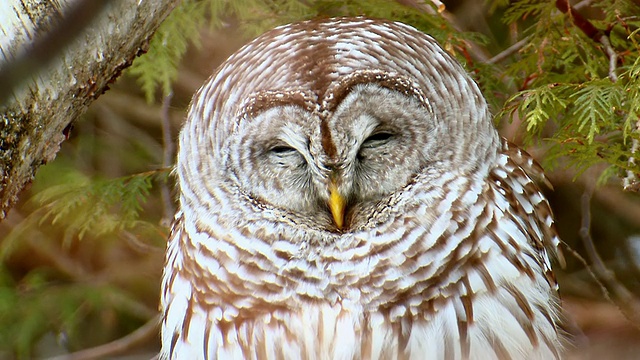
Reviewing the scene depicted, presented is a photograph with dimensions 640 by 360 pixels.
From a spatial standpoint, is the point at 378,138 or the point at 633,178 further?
the point at 633,178

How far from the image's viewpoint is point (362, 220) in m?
2.53

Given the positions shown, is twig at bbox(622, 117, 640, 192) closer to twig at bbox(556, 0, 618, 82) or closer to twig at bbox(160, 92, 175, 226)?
twig at bbox(556, 0, 618, 82)

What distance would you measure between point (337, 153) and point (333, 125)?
8 centimetres

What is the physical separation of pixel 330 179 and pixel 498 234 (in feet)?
2.26

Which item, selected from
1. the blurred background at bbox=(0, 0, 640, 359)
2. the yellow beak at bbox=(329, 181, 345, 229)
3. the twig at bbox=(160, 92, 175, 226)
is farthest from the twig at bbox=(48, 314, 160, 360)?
the yellow beak at bbox=(329, 181, 345, 229)

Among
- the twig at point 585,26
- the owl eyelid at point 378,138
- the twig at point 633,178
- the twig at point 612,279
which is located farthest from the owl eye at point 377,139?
the twig at point 612,279

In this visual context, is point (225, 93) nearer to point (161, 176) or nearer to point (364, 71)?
point (364, 71)

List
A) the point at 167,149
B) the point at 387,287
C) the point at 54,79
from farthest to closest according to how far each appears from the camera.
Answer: the point at 167,149
the point at 387,287
the point at 54,79

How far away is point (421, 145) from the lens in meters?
2.40

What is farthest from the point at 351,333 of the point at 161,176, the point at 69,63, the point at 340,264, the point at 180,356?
the point at 161,176

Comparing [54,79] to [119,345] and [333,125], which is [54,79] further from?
[119,345]

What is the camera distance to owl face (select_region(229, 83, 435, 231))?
2184 mm

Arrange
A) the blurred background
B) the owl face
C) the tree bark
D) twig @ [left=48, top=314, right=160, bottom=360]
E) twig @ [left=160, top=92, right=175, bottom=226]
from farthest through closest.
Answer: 1. twig @ [left=48, top=314, right=160, bottom=360]
2. the blurred background
3. twig @ [left=160, top=92, right=175, bottom=226]
4. the owl face
5. the tree bark

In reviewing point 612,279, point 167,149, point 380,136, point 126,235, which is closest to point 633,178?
point 380,136
